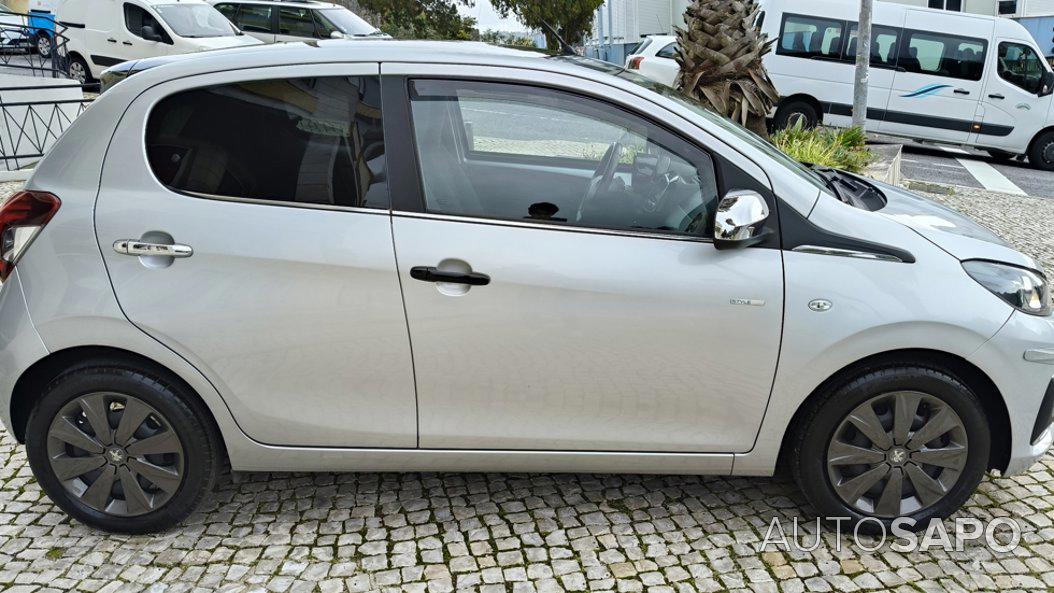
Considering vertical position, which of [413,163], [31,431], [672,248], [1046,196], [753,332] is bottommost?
[1046,196]

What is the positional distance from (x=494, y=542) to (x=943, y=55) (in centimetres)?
1420

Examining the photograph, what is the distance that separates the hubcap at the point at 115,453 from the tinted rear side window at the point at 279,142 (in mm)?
799

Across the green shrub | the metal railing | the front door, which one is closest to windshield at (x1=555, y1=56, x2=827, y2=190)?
the front door

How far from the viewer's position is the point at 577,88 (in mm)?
3045

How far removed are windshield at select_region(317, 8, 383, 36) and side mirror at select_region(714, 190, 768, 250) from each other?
1463cm

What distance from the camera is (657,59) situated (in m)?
16.0

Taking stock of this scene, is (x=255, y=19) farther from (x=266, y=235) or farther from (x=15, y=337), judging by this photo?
(x=266, y=235)

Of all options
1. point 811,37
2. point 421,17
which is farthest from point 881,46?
point 421,17

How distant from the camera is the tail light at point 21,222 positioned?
306 centimetres

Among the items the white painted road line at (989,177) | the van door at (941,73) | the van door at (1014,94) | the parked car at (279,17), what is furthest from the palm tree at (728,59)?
the parked car at (279,17)

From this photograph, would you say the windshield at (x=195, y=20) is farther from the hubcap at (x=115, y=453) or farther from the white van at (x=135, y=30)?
the hubcap at (x=115, y=453)

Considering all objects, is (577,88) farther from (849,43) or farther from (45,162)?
(849,43)

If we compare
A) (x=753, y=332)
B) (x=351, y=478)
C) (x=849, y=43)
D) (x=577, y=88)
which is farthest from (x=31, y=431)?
(x=849, y=43)

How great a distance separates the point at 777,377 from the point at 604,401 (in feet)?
1.91
